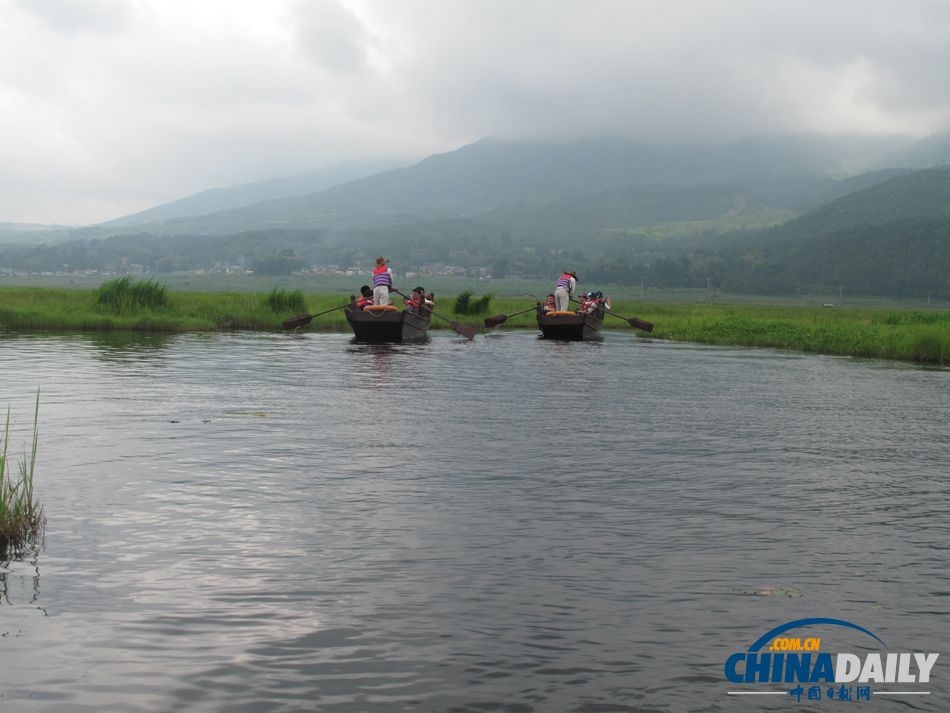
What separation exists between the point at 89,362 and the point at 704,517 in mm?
18615

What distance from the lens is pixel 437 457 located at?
1130cm

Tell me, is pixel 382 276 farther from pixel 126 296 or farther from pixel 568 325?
pixel 126 296

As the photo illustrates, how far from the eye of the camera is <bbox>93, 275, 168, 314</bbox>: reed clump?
1409 inches

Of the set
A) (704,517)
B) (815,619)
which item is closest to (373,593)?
(815,619)


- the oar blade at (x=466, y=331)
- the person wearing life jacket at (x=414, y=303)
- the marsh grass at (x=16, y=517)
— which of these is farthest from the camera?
the oar blade at (x=466, y=331)

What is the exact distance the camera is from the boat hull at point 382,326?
31031mm

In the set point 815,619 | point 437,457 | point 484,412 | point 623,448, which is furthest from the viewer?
point 484,412

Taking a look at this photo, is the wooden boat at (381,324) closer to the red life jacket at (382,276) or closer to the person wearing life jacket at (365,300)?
the person wearing life jacket at (365,300)

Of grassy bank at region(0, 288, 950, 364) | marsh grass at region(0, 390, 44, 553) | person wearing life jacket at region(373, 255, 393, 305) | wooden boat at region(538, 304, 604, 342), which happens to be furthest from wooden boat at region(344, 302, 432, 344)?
marsh grass at region(0, 390, 44, 553)

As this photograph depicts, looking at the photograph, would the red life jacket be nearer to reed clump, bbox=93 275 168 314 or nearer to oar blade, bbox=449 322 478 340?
oar blade, bbox=449 322 478 340

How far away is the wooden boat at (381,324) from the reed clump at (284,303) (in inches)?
348

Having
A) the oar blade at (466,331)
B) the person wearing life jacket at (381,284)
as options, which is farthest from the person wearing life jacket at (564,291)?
the person wearing life jacket at (381,284)

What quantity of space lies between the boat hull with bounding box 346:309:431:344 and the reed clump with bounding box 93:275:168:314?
9970 millimetres

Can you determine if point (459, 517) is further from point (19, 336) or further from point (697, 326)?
point (697, 326)
